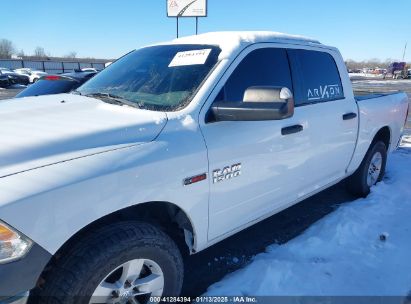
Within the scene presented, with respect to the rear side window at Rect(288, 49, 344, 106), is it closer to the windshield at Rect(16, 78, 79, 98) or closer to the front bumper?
the front bumper

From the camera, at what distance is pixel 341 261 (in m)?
3.00

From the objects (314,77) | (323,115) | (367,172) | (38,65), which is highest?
(314,77)

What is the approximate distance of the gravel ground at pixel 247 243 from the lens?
2902mm

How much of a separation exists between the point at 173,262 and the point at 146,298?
26cm

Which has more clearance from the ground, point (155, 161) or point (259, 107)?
point (259, 107)

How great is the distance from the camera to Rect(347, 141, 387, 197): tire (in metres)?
4.30

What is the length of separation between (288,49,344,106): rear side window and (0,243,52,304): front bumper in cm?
228

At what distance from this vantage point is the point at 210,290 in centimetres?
265

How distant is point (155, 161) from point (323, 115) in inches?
75.2

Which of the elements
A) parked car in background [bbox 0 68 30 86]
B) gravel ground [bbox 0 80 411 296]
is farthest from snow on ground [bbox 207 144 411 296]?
parked car in background [bbox 0 68 30 86]

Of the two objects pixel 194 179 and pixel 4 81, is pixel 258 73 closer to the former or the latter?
pixel 194 179

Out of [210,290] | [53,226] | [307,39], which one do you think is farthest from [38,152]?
[307,39]

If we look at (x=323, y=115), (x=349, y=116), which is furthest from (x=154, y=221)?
(x=349, y=116)

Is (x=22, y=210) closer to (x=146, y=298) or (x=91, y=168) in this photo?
(x=91, y=168)
